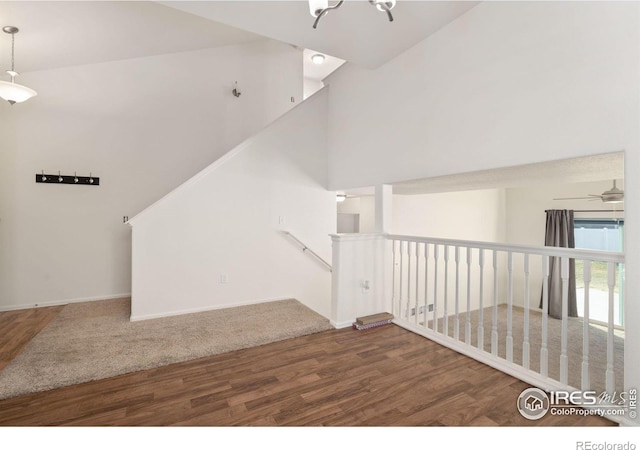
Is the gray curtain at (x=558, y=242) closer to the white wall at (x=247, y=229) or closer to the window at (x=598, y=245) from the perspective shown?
the window at (x=598, y=245)

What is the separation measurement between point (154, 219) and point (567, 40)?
3.82 m

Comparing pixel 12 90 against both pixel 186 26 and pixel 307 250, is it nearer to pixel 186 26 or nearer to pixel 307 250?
pixel 186 26

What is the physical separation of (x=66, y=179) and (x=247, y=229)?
2473 mm

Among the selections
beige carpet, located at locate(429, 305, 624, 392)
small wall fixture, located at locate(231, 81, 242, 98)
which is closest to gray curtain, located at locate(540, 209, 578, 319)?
beige carpet, located at locate(429, 305, 624, 392)

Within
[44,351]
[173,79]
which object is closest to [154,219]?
[44,351]

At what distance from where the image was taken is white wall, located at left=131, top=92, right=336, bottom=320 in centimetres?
331

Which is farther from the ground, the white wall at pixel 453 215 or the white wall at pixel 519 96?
the white wall at pixel 519 96

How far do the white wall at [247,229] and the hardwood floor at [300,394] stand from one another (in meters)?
1.21

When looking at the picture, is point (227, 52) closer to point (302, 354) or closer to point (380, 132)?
point (380, 132)

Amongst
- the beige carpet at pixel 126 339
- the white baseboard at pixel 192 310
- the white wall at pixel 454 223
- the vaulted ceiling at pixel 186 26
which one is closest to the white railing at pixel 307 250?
the white baseboard at pixel 192 310

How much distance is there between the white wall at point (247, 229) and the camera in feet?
10.9

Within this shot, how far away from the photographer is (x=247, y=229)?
3836 mm

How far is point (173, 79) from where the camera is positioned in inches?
178

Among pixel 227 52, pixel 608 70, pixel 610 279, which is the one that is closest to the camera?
pixel 608 70
